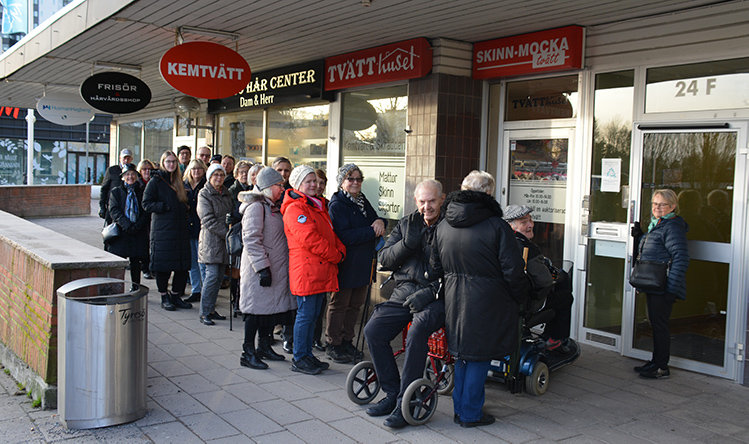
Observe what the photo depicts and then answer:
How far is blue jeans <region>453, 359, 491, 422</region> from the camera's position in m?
4.48

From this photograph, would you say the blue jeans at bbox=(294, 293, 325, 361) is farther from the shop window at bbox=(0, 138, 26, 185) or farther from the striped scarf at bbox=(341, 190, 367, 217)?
the shop window at bbox=(0, 138, 26, 185)

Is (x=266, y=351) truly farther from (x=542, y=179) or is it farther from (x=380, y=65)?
(x=380, y=65)

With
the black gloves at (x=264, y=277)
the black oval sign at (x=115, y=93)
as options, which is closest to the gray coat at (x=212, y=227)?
the black gloves at (x=264, y=277)

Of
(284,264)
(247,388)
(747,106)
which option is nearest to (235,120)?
(284,264)

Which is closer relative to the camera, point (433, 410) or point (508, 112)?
point (433, 410)

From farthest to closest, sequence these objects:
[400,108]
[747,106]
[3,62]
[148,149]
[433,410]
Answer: [148,149] → [3,62] → [400,108] → [747,106] → [433,410]

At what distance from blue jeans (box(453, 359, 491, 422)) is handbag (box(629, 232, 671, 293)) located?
2071 mm

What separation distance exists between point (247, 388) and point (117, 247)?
3736 mm

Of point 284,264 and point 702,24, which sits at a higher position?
point 702,24

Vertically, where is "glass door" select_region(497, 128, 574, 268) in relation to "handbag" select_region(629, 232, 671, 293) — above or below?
above

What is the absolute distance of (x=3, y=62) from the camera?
12.7 m

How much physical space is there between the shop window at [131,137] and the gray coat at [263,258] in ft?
44.1

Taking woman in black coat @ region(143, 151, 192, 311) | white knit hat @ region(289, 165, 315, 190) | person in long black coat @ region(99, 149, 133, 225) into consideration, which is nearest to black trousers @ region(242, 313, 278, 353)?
white knit hat @ region(289, 165, 315, 190)

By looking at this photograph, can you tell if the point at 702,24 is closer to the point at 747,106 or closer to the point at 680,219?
the point at 747,106
